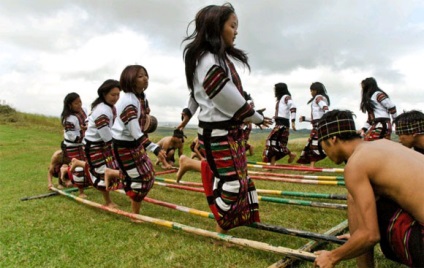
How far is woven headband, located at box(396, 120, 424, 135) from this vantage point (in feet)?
12.3

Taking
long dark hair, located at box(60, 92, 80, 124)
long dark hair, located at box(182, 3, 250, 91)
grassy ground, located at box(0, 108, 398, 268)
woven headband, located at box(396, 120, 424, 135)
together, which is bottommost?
grassy ground, located at box(0, 108, 398, 268)

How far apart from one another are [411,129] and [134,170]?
120 inches

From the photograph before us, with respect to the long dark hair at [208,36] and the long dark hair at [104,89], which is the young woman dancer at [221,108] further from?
the long dark hair at [104,89]

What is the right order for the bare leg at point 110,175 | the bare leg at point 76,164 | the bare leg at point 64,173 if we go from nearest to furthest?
the bare leg at point 110,175 → the bare leg at point 76,164 → the bare leg at point 64,173

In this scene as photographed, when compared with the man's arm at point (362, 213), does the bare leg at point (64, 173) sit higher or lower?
lower

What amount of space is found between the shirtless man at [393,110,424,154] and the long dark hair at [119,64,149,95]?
2.91m

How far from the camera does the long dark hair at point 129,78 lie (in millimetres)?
4199

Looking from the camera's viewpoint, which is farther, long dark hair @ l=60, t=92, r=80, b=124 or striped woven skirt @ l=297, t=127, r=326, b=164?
striped woven skirt @ l=297, t=127, r=326, b=164

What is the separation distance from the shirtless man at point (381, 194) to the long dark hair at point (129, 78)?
2.57 m

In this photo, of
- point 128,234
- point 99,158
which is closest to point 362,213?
point 128,234

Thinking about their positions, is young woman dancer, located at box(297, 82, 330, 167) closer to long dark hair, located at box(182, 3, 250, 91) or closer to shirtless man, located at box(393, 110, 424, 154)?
shirtless man, located at box(393, 110, 424, 154)

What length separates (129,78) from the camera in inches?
165

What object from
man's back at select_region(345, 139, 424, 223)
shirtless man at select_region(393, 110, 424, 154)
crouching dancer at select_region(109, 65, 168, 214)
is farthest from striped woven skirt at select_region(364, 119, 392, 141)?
man's back at select_region(345, 139, 424, 223)

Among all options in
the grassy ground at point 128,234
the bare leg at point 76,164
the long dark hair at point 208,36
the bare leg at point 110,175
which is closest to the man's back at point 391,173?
the grassy ground at point 128,234
